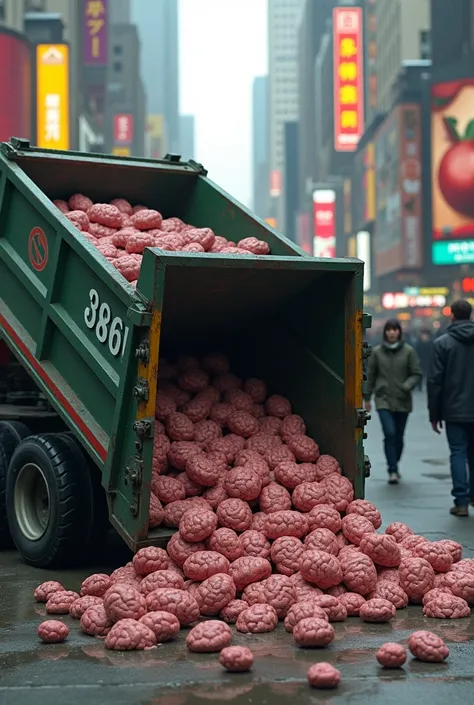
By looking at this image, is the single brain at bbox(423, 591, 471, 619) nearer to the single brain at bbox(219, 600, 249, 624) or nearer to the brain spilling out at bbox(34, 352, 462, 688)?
the brain spilling out at bbox(34, 352, 462, 688)

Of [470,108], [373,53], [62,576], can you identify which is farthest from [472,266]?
[62,576]

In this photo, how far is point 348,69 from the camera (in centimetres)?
10512

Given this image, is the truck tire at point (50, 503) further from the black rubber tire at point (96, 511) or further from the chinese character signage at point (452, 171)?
the chinese character signage at point (452, 171)

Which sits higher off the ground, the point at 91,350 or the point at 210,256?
the point at 210,256

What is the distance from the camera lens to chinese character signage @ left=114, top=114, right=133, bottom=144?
12019cm

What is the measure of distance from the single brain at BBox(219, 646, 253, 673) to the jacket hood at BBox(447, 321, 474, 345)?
6058mm

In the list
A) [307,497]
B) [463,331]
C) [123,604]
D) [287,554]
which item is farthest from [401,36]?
[123,604]

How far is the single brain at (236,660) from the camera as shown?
5.27 meters

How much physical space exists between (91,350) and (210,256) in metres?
1.00

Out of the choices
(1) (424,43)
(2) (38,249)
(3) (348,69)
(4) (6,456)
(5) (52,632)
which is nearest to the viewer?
(5) (52,632)

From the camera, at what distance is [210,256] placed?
6.96 meters

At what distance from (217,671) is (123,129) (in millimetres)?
119565

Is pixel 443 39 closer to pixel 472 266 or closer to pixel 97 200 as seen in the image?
pixel 472 266

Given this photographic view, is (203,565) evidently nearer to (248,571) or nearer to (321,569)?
(248,571)
